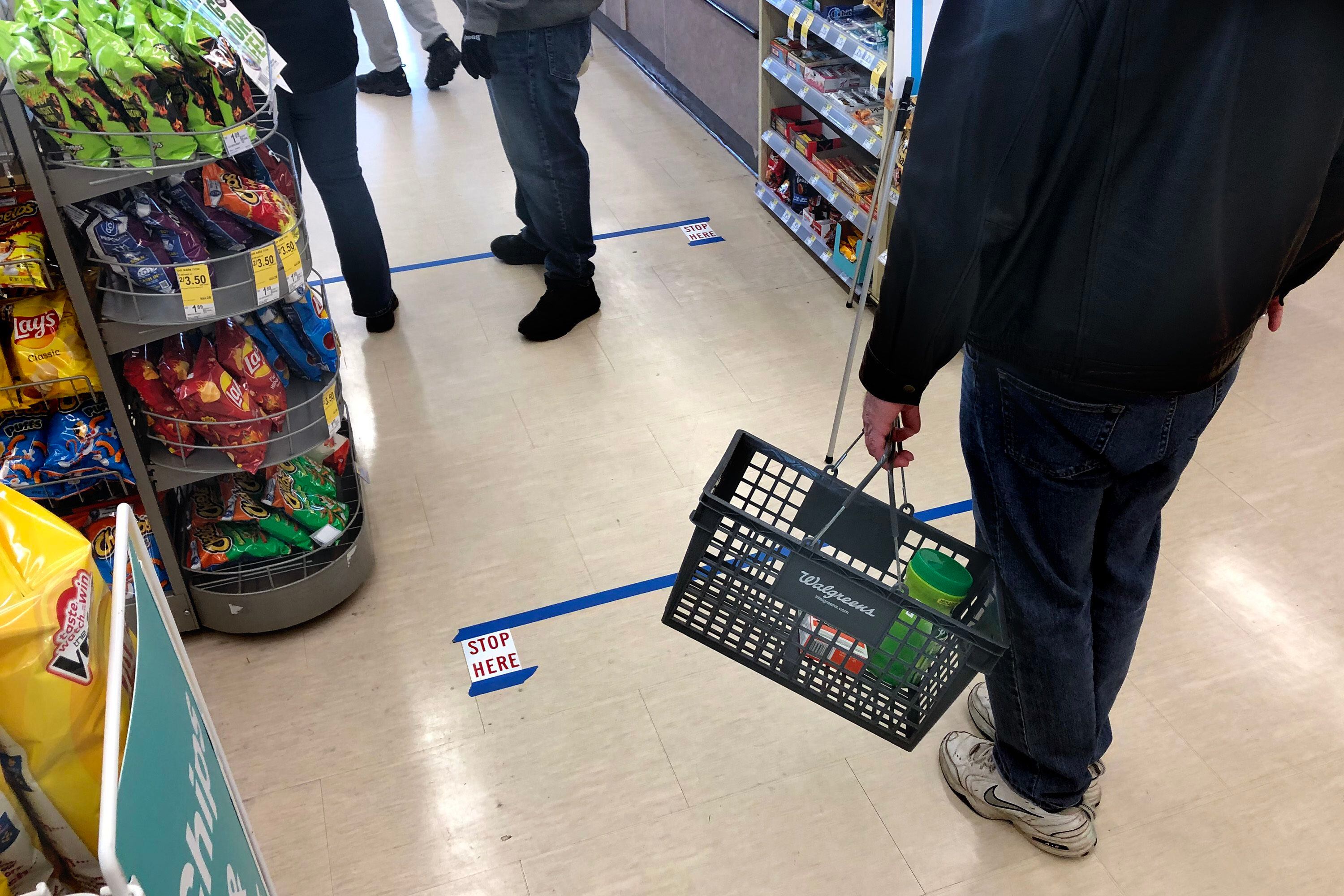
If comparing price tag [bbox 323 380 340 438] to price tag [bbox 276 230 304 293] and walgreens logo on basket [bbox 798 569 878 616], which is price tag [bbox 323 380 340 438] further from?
walgreens logo on basket [bbox 798 569 878 616]

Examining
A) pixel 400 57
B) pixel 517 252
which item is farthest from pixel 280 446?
pixel 400 57

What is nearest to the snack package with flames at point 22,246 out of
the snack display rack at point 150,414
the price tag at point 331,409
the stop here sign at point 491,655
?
the snack display rack at point 150,414

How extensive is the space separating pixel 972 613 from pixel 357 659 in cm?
144

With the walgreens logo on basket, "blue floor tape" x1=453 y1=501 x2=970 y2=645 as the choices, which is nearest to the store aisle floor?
"blue floor tape" x1=453 y1=501 x2=970 y2=645

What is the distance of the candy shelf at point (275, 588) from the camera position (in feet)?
7.69

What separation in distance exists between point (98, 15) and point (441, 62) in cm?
419

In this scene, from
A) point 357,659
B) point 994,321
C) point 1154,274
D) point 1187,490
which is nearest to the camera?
point 1154,274

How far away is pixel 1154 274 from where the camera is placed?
1.29 m

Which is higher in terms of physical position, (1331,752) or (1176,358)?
(1176,358)

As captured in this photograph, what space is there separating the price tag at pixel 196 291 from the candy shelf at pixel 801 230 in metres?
2.44

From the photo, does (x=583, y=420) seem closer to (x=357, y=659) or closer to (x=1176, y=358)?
(x=357, y=659)

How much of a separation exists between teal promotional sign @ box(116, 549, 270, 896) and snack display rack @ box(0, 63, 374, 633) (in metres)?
1.04

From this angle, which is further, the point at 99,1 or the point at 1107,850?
the point at 1107,850

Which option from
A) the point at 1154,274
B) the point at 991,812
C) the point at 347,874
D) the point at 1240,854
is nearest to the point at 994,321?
the point at 1154,274
